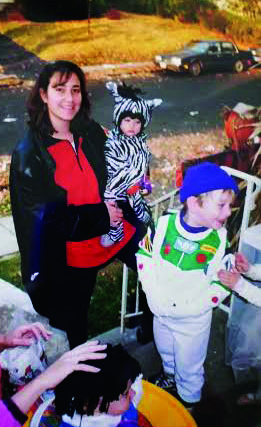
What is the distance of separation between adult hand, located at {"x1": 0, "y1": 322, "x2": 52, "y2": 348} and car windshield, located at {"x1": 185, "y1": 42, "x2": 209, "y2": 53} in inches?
48.7

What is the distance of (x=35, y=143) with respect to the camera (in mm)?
2074

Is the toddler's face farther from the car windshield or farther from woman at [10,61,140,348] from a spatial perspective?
the car windshield

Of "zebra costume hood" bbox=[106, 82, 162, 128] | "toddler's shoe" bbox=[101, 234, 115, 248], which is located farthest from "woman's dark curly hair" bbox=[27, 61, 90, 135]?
"toddler's shoe" bbox=[101, 234, 115, 248]

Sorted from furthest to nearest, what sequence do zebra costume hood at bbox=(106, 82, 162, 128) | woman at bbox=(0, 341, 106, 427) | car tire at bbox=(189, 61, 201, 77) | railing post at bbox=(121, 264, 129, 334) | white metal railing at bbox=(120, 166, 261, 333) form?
1. railing post at bbox=(121, 264, 129, 334)
2. white metal railing at bbox=(120, 166, 261, 333)
3. car tire at bbox=(189, 61, 201, 77)
4. zebra costume hood at bbox=(106, 82, 162, 128)
5. woman at bbox=(0, 341, 106, 427)

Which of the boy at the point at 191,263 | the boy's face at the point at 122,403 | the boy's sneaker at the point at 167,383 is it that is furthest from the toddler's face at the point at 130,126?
the boy's sneaker at the point at 167,383

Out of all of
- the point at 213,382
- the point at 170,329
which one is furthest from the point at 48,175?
the point at 213,382

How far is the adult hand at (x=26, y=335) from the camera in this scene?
2246mm

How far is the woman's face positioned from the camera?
2.03 metres

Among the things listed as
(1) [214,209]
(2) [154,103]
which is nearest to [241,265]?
(1) [214,209]

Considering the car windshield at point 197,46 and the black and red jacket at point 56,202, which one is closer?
the black and red jacket at point 56,202

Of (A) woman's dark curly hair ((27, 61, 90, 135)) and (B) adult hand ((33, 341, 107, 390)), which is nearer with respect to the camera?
(B) adult hand ((33, 341, 107, 390))

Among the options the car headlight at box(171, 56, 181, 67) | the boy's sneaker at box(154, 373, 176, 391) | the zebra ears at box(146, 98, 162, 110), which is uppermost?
the car headlight at box(171, 56, 181, 67)

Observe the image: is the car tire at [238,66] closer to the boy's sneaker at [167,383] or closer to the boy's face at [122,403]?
the boy's face at [122,403]

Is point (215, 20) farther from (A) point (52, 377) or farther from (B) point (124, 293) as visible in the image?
(A) point (52, 377)
